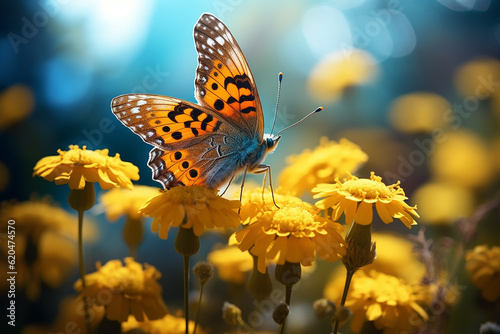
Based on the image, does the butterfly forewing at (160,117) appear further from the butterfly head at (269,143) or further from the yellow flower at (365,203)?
the yellow flower at (365,203)

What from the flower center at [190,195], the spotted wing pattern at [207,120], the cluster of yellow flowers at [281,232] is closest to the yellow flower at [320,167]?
the cluster of yellow flowers at [281,232]

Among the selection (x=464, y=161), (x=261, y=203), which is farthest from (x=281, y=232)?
(x=464, y=161)

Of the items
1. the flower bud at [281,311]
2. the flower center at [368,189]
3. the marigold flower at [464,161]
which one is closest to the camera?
the flower bud at [281,311]

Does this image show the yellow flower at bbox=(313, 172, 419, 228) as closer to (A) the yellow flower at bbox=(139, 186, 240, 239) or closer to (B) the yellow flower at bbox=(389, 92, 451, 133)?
(A) the yellow flower at bbox=(139, 186, 240, 239)

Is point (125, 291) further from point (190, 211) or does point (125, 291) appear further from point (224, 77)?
point (224, 77)

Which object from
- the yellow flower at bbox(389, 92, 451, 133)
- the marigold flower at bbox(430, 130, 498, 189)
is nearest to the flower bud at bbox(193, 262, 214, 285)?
the marigold flower at bbox(430, 130, 498, 189)
